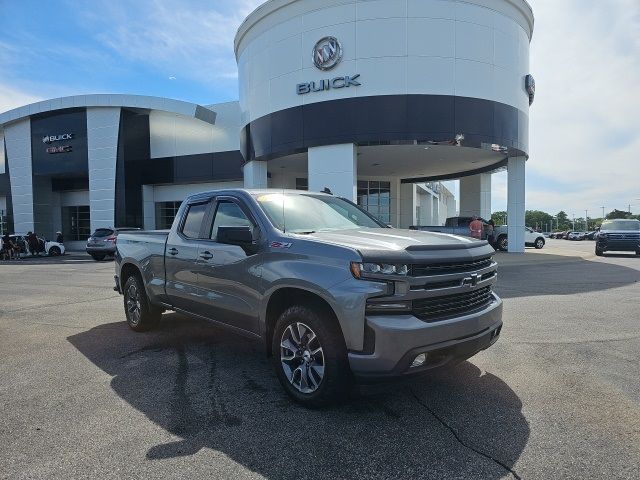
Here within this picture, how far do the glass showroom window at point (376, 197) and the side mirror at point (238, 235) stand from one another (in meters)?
26.9

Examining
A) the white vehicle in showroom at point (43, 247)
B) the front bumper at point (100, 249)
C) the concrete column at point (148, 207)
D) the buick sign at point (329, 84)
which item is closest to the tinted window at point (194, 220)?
the buick sign at point (329, 84)

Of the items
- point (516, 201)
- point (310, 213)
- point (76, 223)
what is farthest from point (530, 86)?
point (76, 223)

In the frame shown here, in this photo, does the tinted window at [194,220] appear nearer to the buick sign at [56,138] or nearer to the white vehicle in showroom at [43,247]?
the white vehicle in showroom at [43,247]

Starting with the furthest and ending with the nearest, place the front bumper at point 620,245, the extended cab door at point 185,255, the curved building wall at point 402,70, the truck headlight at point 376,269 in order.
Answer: the front bumper at point 620,245 < the curved building wall at point 402,70 < the extended cab door at point 185,255 < the truck headlight at point 376,269

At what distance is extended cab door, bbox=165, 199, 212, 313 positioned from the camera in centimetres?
505

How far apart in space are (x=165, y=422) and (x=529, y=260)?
17738 mm

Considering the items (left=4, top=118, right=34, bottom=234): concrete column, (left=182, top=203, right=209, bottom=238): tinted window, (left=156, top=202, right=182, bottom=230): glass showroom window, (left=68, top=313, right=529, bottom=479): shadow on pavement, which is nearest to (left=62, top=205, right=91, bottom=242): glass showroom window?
(left=4, top=118, right=34, bottom=234): concrete column

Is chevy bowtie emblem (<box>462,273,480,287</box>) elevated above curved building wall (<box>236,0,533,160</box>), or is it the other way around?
curved building wall (<box>236,0,533,160</box>)

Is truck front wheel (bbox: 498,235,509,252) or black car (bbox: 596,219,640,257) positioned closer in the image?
black car (bbox: 596,219,640,257)

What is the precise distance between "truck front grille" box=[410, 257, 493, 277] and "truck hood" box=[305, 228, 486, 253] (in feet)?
0.46

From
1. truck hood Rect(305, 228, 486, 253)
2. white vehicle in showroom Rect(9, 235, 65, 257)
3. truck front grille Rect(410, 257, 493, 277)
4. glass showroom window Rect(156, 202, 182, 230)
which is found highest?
glass showroom window Rect(156, 202, 182, 230)

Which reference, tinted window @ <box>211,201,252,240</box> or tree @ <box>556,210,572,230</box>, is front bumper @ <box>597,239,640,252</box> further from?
tree @ <box>556,210,572,230</box>

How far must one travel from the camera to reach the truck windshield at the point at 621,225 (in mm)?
20781

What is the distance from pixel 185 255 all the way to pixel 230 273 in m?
1.02
